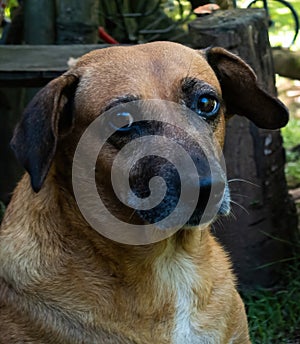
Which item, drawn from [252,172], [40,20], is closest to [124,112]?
[252,172]

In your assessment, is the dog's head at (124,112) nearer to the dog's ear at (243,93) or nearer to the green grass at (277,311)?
the dog's ear at (243,93)

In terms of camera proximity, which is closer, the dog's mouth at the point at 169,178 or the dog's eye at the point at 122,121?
the dog's mouth at the point at 169,178

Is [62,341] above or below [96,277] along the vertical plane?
below

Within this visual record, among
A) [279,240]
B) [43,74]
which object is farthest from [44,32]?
[279,240]

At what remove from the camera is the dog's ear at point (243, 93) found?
406 centimetres

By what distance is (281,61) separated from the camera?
658 cm

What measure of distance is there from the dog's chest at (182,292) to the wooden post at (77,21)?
107 inches

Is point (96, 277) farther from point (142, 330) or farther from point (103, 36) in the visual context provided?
point (103, 36)

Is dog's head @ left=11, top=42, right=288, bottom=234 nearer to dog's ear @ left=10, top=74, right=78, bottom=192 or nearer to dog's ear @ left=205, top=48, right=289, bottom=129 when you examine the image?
dog's ear @ left=10, top=74, right=78, bottom=192

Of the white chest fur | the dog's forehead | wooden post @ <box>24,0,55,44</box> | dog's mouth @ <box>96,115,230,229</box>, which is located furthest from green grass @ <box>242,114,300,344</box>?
wooden post @ <box>24,0,55,44</box>

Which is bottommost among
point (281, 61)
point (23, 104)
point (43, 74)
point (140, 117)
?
point (23, 104)

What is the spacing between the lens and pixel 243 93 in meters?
4.12

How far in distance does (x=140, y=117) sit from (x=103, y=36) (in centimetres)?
318

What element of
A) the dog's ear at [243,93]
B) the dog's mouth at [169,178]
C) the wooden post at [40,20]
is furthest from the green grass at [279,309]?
the wooden post at [40,20]
